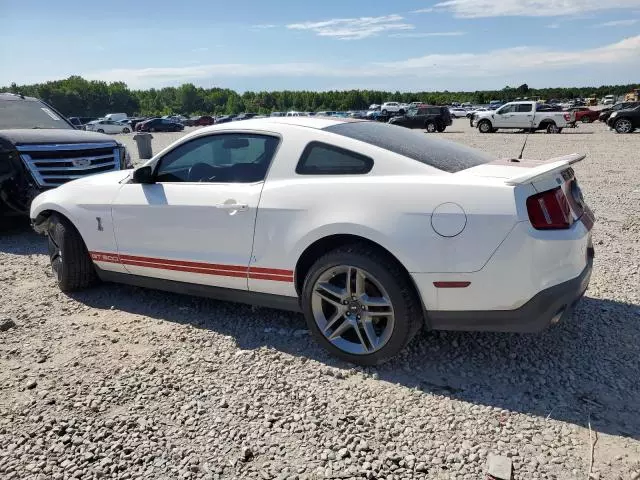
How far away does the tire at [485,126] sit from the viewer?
29.2m

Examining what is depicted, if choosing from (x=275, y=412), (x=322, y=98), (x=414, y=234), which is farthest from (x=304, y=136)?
(x=322, y=98)

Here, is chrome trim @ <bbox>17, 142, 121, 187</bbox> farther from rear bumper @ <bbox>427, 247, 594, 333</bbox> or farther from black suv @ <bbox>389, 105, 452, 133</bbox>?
black suv @ <bbox>389, 105, 452, 133</bbox>

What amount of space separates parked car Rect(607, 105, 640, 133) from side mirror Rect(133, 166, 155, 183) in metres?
26.1

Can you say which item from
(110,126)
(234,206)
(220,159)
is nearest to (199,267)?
(234,206)

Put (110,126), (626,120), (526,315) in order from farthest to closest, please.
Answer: (110,126), (626,120), (526,315)

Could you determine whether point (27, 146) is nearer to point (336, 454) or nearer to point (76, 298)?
point (76, 298)

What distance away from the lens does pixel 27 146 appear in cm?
699

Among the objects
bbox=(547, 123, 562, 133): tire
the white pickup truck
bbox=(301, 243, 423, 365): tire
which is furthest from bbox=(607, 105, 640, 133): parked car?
bbox=(301, 243, 423, 365): tire

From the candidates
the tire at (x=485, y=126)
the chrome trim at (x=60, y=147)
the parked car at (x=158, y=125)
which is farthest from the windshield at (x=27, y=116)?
the parked car at (x=158, y=125)

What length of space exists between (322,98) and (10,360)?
529ft

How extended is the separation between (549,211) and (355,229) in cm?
109

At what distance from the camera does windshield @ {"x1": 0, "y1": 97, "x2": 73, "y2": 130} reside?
8.04 m

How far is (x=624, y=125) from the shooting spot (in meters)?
24.8

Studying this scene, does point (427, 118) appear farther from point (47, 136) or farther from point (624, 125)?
point (47, 136)
